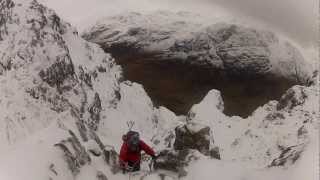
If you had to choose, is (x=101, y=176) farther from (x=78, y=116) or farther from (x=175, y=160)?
(x=78, y=116)

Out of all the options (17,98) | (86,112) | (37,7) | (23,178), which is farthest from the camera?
(86,112)

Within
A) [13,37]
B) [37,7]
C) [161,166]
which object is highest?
[37,7]

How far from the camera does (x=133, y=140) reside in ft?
73.5

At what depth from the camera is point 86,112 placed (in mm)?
82875

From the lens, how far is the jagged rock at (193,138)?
2932cm

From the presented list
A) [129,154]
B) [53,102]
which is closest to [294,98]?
[53,102]

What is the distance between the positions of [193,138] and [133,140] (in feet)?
25.7

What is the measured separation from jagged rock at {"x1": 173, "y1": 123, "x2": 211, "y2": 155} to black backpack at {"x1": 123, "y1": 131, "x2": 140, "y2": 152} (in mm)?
6719

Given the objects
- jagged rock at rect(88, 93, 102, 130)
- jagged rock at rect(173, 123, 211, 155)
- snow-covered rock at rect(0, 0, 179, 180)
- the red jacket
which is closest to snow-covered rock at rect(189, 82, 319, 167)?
jagged rock at rect(88, 93, 102, 130)

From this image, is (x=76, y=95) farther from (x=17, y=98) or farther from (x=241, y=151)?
(x=241, y=151)

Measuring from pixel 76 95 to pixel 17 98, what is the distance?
36.8m

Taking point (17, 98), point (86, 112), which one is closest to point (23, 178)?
point (17, 98)

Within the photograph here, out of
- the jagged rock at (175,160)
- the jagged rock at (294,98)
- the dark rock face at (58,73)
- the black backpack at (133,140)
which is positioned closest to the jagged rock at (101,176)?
the black backpack at (133,140)

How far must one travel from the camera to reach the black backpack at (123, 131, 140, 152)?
881 inches
